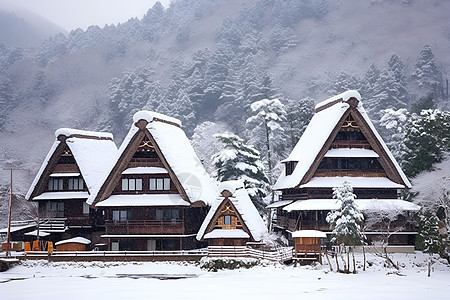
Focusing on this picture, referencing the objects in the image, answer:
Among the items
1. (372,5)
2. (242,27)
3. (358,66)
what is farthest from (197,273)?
(372,5)

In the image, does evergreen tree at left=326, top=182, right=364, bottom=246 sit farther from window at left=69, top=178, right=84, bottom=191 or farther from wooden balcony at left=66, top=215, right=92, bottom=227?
window at left=69, top=178, right=84, bottom=191

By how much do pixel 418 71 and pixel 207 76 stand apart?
4468 centimetres

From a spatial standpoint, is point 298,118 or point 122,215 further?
point 298,118

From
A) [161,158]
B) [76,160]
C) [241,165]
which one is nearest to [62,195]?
[76,160]

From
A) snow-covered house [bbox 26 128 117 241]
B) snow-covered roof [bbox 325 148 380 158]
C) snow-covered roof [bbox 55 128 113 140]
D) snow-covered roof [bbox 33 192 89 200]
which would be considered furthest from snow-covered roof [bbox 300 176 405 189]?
snow-covered roof [bbox 55 128 113 140]

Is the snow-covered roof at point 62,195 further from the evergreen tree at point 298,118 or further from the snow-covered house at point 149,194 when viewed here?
the evergreen tree at point 298,118

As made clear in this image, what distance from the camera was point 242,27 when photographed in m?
152

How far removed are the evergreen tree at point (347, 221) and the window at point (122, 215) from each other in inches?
652

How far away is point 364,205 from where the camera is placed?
36.2 m

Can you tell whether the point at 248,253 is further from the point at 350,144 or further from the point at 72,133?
the point at 72,133

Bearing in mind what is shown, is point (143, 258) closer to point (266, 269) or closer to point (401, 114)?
Result: point (266, 269)

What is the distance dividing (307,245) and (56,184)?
23.0 metres

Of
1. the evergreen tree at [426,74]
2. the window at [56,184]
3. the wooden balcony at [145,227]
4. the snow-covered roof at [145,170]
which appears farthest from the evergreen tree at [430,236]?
the evergreen tree at [426,74]

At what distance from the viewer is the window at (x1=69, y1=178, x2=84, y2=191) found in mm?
43688
